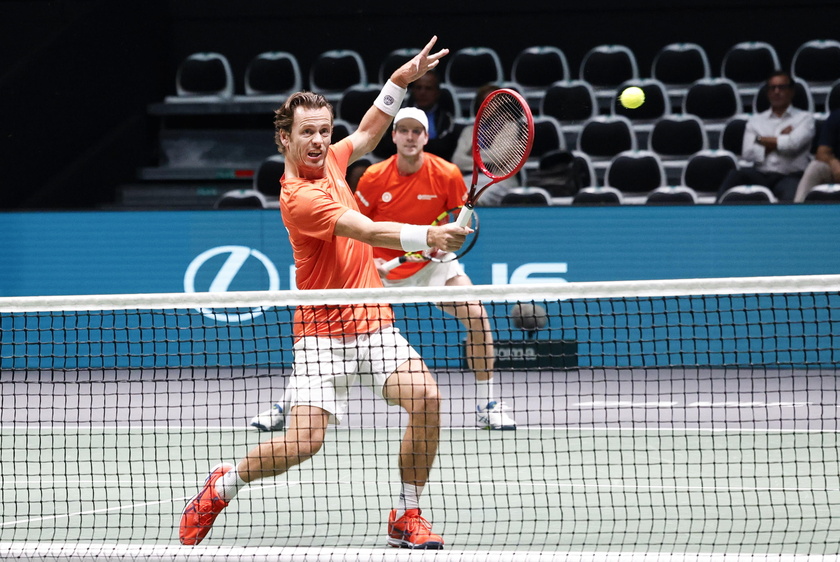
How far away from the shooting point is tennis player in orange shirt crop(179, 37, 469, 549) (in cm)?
447

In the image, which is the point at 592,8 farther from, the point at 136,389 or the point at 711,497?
the point at 711,497

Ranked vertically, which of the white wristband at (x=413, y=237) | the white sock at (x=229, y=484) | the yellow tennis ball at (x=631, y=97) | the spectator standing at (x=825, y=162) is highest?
the yellow tennis ball at (x=631, y=97)

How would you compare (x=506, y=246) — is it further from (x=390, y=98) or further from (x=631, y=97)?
(x=390, y=98)

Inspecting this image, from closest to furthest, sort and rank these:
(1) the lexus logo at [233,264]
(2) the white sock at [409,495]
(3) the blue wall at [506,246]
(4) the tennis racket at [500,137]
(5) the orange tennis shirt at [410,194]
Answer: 1. (2) the white sock at [409,495]
2. (4) the tennis racket at [500,137]
3. (5) the orange tennis shirt at [410,194]
4. (3) the blue wall at [506,246]
5. (1) the lexus logo at [233,264]

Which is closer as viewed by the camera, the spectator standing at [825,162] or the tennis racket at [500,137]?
the tennis racket at [500,137]

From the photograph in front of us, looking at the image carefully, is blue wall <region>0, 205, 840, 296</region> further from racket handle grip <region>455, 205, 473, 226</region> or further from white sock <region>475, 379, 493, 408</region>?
racket handle grip <region>455, 205, 473, 226</region>

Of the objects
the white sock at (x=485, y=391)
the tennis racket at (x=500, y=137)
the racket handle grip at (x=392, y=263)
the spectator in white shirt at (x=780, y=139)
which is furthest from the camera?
the spectator in white shirt at (x=780, y=139)

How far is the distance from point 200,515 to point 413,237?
1.26 m

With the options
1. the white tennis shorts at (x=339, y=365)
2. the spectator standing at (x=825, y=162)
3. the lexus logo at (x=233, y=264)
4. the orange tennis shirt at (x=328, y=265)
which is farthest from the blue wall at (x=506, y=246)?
the white tennis shorts at (x=339, y=365)

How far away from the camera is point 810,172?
33.9 ft

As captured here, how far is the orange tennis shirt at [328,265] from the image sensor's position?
450cm

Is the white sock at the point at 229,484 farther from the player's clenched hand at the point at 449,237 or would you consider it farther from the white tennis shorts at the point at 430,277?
the white tennis shorts at the point at 430,277

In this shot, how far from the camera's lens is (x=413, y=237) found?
4.27 meters

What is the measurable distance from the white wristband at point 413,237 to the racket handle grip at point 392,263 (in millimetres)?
2751
